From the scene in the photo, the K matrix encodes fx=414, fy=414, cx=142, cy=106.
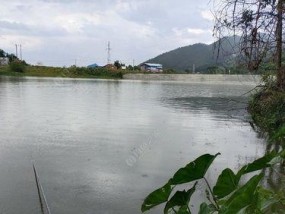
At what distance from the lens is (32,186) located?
5.88 meters

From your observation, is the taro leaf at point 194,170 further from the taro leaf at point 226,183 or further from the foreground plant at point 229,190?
the taro leaf at point 226,183

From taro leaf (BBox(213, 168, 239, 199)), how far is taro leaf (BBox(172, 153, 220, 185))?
105 millimetres

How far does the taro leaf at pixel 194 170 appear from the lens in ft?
6.52

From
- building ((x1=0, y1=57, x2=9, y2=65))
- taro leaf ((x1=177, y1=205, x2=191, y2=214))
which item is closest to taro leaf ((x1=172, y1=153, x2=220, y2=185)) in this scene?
taro leaf ((x1=177, y1=205, x2=191, y2=214))

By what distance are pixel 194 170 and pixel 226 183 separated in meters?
0.19

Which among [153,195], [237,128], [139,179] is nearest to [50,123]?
[237,128]

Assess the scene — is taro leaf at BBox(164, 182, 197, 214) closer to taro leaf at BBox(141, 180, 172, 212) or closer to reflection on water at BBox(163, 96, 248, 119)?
taro leaf at BBox(141, 180, 172, 212)

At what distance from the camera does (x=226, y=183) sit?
2076 mm

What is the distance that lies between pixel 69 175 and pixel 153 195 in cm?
454

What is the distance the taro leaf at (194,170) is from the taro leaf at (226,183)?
0.10 m

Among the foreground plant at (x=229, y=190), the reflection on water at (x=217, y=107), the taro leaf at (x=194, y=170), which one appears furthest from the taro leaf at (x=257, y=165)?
the reflection on water at (x=217, y=107)

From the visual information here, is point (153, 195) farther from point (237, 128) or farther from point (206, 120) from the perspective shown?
point (206, 120)

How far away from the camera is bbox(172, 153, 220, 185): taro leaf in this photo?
1986 millimetres

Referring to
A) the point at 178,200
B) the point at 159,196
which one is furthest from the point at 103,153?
the point at 159,196
